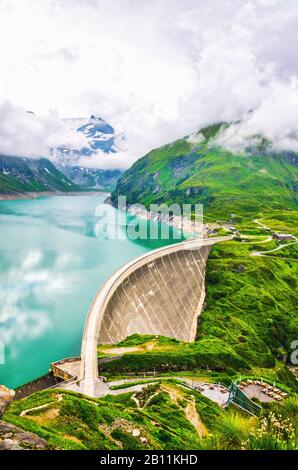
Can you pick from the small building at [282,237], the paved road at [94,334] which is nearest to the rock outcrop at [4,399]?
the paved road at [94,334]

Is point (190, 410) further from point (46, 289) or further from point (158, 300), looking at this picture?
point (46, 289)

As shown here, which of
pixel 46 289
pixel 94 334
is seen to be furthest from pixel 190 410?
pixel 46 289

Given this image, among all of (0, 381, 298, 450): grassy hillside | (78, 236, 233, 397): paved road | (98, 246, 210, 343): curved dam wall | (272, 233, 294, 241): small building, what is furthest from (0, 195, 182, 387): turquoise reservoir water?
(272, 233, 294, 241): small building

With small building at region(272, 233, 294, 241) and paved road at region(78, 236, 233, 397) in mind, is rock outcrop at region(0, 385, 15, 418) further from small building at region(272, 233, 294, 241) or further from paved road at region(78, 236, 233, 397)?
small building at region(272, 233, 294, 241)

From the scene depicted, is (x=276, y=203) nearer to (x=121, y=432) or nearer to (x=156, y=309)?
(x=156, y=309)

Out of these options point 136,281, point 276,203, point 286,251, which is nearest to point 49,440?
point 136,281

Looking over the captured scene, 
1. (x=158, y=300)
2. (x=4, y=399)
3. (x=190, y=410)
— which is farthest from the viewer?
(x=158, y=300)

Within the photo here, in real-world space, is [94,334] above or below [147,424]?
above
